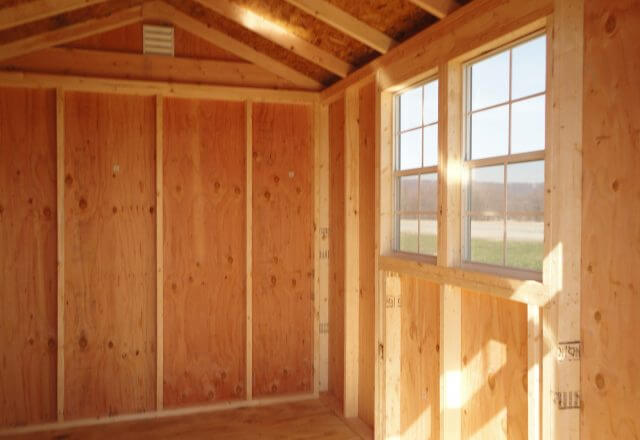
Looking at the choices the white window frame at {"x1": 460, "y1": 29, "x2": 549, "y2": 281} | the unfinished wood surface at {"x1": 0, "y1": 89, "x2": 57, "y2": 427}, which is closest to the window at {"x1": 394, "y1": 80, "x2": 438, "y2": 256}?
the white window frame at {"x1": 460, "y1": 29, "x2": 549, "y2": 281}

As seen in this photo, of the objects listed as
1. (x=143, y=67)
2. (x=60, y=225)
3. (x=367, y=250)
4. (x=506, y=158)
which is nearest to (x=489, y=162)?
(x=506, y=158)

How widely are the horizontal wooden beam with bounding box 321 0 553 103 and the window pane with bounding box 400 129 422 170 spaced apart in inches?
13.3

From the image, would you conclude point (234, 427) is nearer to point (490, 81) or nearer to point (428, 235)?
point (428, 235)

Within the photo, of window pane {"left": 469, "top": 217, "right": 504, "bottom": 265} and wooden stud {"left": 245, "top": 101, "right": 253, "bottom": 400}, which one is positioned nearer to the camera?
window pane {"left": 469, "top": 217, "right": 504, "bottom": 265}

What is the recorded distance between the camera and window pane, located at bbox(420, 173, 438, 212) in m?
3.26

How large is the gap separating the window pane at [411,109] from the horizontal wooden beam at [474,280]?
89 cm

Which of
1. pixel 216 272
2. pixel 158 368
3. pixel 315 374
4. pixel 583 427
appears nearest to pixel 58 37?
pixel 216 272

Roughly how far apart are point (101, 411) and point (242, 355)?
1.18 m

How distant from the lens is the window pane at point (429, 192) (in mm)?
3260

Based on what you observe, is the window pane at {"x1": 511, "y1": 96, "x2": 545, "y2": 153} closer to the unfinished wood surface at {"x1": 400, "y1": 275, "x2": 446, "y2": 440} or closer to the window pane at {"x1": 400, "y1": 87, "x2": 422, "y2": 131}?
the window pane at {"x1": 400, "y1": 87, "x2": 422, "y2": 131}

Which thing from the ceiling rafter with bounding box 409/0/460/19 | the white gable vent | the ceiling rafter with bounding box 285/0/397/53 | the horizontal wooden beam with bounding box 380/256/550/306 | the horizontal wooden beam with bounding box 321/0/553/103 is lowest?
the horizontal wooden beam with bounding box 380/256/550/306

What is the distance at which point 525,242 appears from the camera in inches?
97.3

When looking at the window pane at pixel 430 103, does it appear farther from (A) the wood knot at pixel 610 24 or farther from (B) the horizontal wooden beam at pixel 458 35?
(A) the wood knot at pixel 610 24

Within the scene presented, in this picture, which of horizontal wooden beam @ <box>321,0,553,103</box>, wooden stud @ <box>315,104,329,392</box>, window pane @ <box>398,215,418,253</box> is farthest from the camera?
wooden stud @ <box>315,104,329,392</box>
